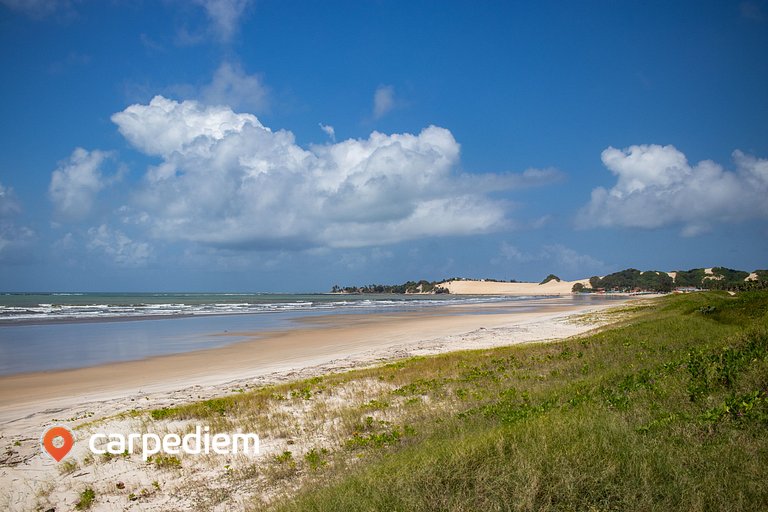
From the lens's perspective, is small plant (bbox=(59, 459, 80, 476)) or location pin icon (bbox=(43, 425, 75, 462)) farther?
location pin icon (bbox=(43, 425, 75, 462))

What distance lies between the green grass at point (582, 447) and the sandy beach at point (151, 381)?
3151 millimetres

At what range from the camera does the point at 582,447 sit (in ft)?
20.4

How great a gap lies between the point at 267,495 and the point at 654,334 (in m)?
16.6

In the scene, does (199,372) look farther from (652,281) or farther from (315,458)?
(652,281)

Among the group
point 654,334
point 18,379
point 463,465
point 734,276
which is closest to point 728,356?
point 463,465

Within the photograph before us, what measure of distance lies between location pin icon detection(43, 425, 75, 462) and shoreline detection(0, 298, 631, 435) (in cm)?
125

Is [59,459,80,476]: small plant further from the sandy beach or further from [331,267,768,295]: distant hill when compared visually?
[331,267,768,295]: distant hill

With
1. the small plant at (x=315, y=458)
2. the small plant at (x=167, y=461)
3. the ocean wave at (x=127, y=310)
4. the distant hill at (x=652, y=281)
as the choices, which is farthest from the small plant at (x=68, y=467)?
the distant hill at (x=652, y=281)

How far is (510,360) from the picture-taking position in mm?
16953

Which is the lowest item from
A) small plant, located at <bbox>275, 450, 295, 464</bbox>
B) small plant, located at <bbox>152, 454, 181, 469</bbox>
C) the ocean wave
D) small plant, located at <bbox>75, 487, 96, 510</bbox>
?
small plant, located at <bbox>75, 487, 96, 510</bbox>

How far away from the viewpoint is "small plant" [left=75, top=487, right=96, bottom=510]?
750cm

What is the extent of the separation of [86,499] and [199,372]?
42.6 feet

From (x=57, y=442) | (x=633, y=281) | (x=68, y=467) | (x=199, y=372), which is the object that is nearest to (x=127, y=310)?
(x=199, y=372)

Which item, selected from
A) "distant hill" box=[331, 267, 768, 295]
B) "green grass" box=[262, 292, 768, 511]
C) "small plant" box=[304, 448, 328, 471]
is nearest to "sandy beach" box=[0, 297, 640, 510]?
"small plant" box=[304, 448, 328, 471]
